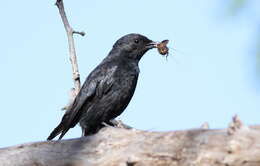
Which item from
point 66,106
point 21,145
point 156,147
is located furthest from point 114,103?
point 156,147

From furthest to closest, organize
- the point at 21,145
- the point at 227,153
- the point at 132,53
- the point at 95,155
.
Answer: the point at 132,53 → the point at 21,145 → the point at 95,155 → the point at 227,153

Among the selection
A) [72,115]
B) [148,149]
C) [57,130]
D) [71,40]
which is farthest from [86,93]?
[148,149]

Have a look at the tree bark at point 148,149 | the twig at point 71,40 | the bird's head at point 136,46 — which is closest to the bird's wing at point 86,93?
the bird's head at point 136,46

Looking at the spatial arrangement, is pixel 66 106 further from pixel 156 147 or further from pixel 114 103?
pixel 156 147

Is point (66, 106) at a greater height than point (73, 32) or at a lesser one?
lesser

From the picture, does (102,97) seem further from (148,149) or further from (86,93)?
(148,149)

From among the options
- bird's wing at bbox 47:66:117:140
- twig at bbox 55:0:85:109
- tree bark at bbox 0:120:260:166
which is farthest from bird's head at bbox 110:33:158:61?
tree bark at bbox 0:120:260:166
